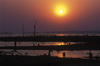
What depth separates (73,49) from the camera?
50031 millimetres

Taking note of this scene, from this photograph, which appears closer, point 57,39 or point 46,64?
point 46,64

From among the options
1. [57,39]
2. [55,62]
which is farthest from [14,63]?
[57,39]

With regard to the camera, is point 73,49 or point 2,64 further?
point 73,49

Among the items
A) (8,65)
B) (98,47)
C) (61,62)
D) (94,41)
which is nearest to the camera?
(8,65)

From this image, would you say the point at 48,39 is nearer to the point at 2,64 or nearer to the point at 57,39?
the point at 57,39

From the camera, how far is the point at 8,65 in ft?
59.2

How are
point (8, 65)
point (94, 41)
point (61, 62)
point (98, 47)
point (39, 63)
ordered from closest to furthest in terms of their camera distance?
point (8, 65), point (39, 63), point (61, 62), point (98, 47), point (94, 41)

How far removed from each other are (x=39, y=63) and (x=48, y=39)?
43455mm

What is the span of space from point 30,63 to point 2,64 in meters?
2.96

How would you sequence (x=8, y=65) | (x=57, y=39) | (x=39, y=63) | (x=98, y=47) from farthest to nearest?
(x=57, y=39) → (x=98, y=47) → (x=39, y=63) → (x=8, y=65)

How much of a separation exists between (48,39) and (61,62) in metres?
41.9

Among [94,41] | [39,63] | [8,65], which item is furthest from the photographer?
[94,41]

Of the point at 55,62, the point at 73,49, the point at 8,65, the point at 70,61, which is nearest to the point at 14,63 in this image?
the point at 8,65

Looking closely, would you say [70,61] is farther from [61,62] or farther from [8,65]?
[8,65]
